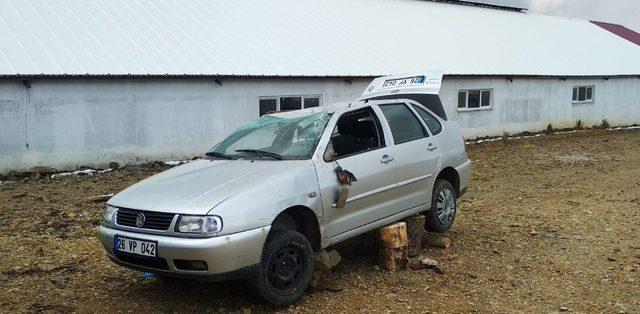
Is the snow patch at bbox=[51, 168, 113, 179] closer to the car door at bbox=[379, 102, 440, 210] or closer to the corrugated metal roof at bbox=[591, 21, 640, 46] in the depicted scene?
the car door at bbox=[379, 102, 440, 210]

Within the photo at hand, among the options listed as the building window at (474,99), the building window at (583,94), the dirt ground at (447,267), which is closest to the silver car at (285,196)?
the dirt ground at (447,267)

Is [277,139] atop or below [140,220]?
atop

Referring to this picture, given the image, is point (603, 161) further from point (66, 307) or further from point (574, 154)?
point (66, 307)

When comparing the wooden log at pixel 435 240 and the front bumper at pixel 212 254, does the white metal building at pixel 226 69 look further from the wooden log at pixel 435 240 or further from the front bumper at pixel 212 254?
the front bumper at pixel 212 254

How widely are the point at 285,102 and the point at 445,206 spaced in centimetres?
892

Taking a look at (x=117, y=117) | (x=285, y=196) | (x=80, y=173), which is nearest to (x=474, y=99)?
(x=117, y=117)

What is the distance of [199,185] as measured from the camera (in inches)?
172

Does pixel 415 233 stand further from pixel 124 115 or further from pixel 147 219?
pixel 124 115

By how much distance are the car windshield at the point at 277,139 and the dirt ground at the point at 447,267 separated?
47.8 inches

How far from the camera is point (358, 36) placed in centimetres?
1855

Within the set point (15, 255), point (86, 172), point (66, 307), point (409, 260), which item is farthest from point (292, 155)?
point (86, 172)

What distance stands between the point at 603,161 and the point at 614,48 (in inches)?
643

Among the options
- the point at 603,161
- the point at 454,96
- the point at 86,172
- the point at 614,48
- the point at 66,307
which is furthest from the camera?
the point at 614,48

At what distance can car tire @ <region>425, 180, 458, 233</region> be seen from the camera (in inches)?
243
